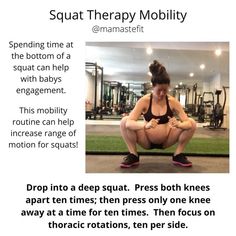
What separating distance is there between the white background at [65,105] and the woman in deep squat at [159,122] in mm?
221

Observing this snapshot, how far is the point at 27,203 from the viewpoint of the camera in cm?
70

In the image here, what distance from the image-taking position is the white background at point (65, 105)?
2.29 feet

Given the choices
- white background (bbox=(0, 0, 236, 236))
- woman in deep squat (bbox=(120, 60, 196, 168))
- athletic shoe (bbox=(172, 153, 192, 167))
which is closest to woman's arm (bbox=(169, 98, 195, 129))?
woman in deep squat (bbox=(120, 60, 196, 168))

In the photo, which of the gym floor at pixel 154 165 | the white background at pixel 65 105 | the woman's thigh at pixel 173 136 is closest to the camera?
the white background at pixel 65 105

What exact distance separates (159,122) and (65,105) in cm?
34

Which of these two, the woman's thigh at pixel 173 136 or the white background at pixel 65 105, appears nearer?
the white background at pixel 65 105

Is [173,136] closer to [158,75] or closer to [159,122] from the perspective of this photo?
[159,122]

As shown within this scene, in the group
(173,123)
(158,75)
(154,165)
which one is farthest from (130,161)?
(158,75)

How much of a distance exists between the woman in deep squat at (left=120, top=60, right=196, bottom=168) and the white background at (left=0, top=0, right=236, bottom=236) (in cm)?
22

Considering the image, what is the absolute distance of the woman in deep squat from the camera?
0.92 m

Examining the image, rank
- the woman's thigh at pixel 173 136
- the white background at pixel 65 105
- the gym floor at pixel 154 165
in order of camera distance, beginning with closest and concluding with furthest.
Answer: the white background at pixel 65 105, the gym floor at pixel 154 165, the woman's thigh at pixel 173 136

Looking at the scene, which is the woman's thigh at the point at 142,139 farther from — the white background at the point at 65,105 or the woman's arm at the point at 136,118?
the white background at the point at 65,105

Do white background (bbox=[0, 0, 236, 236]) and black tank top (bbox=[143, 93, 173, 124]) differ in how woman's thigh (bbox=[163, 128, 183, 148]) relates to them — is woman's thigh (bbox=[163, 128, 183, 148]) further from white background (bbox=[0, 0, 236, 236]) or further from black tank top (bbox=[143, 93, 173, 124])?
white background (bbox=[0, 0, 236, 236])

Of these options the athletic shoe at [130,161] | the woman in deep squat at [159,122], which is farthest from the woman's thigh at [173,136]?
the athletic shoe at [130,161]
